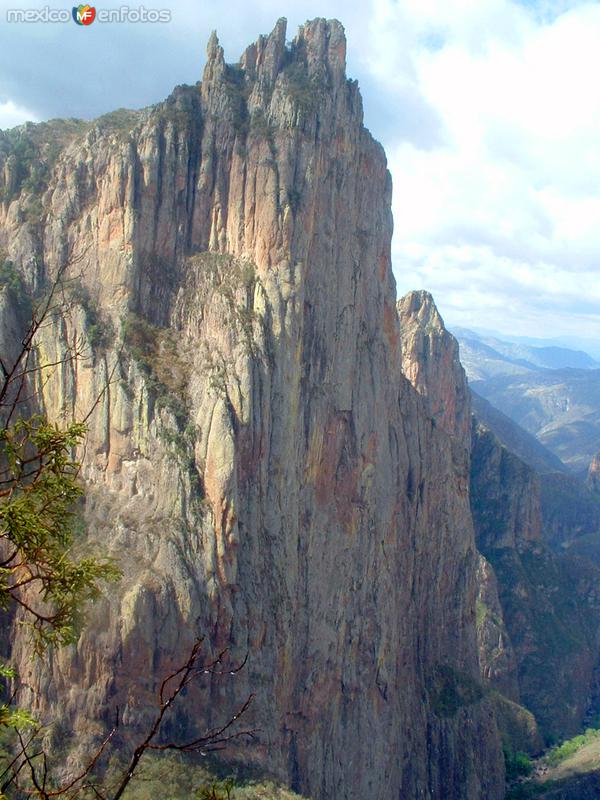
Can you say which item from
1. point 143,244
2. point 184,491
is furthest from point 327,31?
point 184,491

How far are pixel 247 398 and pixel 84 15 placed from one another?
23041mm

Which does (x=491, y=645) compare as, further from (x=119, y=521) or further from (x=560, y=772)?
(x=119, y=521)

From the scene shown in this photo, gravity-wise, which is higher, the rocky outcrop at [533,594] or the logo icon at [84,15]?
the logo icon at [84,15]

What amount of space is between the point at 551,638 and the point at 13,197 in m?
95.5

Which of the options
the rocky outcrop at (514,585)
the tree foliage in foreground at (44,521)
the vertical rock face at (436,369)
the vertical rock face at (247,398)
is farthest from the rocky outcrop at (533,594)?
the tree foliage in foreground at (44,521)

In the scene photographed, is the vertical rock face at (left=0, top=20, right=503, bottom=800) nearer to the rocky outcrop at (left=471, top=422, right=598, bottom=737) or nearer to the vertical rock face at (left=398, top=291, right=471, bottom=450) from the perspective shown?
the rocky outcrop at (left=471, top=422, right=598, bottom=737)

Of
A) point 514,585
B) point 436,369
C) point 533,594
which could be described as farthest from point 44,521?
point 533,594

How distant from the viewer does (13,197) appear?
1960 inches

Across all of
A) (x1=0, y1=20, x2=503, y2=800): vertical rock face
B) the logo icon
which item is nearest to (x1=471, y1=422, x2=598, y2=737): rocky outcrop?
(x1=0, y1=20, x2=503, y2=800): vertical rock face

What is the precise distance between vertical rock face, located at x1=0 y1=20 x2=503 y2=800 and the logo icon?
10.9 metres

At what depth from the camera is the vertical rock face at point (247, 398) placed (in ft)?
134

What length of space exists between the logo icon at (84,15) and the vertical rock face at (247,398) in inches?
429

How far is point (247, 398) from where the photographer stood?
1703 inches

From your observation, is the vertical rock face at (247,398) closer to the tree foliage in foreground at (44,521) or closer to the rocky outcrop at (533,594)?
the tree foliage in foreground at (44,521)
